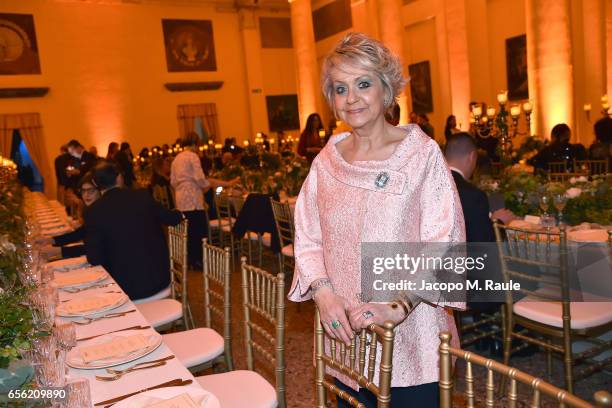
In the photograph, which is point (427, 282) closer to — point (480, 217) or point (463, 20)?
point (480, 217)

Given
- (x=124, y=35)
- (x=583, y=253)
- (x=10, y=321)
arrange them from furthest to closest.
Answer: (x=124, y=35)
(x=583, y=253)
(x=10, y=321)

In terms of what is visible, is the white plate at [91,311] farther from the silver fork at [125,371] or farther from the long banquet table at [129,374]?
the silver fork at [125,371]

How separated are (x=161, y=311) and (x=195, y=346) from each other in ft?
2.68

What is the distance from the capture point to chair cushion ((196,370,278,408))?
7.55 ft

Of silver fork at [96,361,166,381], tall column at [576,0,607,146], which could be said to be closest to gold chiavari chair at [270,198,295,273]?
silver fork at [96,361,166,381]

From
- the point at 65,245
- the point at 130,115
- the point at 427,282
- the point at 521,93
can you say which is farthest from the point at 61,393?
the point at 130,115

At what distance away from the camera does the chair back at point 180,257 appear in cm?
367

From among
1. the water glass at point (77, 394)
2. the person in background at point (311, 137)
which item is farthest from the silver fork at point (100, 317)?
the person in background at point (311, 137)

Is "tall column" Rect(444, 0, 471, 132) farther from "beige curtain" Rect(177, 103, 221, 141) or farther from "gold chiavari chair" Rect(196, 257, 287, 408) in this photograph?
"gold chiavari chair" Rect(196, 257, 287, 408)

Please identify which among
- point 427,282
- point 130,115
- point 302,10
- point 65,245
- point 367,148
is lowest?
point 65,245

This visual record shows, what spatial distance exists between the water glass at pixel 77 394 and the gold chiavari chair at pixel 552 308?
2.22 m

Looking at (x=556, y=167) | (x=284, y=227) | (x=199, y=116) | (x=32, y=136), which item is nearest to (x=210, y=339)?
(x=284, y=227)

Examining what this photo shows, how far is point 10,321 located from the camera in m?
1.40

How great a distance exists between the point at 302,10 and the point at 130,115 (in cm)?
664
